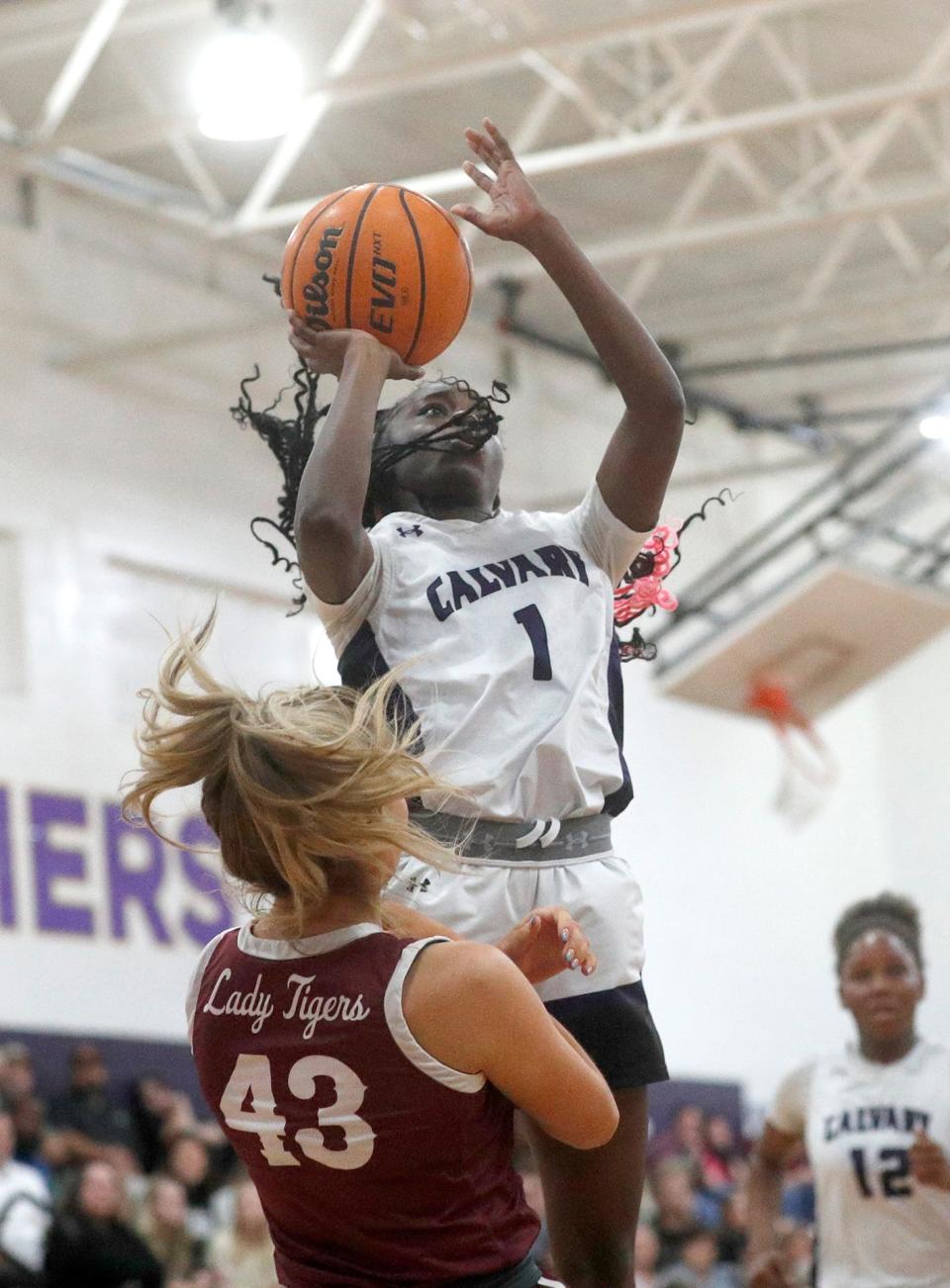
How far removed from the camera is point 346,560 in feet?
10.6

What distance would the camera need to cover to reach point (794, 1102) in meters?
5.84

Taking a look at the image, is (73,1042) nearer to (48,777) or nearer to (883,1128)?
(48,777)

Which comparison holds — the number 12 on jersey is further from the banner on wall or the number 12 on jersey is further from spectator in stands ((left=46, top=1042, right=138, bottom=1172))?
the banner on wall

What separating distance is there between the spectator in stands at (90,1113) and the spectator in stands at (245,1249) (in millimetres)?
641

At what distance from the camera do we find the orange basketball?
336 centimetres

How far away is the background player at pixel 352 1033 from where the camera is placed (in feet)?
8.72

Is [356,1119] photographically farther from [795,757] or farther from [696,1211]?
[795,757]

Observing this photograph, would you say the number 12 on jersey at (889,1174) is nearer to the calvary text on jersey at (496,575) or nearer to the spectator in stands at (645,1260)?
the calvary text on jersey at (496,575)

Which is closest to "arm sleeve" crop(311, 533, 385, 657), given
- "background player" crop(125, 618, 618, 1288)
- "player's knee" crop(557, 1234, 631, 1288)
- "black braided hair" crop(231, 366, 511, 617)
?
"black braided hair" crop(231, 366, 511, 617)

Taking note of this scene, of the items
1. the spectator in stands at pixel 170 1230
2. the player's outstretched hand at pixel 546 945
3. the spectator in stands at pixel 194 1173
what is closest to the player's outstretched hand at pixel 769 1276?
the player's outstretched hand at pixel 546 945

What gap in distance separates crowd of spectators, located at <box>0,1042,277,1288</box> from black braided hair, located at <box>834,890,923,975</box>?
424 centimetres

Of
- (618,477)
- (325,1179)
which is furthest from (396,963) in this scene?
(618,477)

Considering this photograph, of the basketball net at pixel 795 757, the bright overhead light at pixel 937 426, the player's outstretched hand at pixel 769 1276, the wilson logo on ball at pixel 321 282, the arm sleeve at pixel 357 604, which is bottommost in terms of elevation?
the player's outstretched hand at pixel 769 1276

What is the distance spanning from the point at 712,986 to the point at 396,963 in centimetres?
1456
